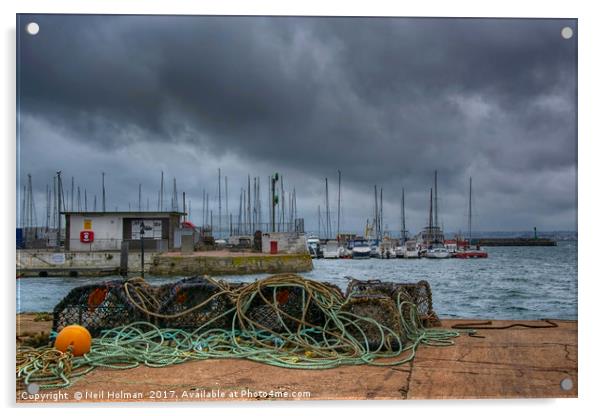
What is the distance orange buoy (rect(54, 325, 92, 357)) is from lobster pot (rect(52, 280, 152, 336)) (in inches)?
32.2

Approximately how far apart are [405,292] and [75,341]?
3.63m

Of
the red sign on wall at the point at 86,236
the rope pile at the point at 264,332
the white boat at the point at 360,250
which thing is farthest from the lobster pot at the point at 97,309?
the white boat at the point at 360,250

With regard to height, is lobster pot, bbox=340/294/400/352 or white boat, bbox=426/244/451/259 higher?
lobster pot, bbox=340/294/400/352

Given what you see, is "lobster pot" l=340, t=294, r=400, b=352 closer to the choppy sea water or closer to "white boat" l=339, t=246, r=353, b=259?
the choppy sea water

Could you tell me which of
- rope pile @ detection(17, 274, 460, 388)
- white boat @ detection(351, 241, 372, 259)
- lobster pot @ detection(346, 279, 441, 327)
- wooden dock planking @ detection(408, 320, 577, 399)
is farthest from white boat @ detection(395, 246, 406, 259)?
rope pile @ detection(17, 274, 460, 388)

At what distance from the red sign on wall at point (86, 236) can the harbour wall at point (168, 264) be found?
644 mm

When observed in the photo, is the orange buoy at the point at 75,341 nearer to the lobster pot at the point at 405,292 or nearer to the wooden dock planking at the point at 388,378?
the wooden dock planking at the point at 388,378

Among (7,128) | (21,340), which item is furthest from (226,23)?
(21,340)

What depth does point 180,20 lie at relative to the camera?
14.7 feet

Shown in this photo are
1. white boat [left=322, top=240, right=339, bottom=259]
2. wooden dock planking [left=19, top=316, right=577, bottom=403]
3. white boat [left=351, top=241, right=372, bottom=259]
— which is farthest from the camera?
white boat [left=351, top=241, right=372, bottom=259]

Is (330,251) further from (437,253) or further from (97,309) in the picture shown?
(97,309)

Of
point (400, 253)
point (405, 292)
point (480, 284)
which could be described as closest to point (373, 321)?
point (405, 292)

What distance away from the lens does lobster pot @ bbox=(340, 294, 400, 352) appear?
216 inches
